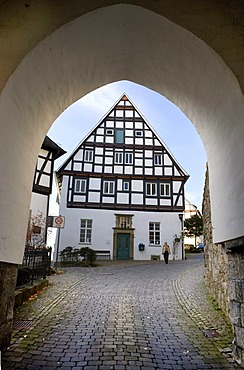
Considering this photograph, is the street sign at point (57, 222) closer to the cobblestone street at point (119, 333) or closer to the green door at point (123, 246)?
the cobblestone street at point (119, 333)

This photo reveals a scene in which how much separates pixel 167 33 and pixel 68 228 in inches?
767

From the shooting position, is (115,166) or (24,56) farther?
(115,166)

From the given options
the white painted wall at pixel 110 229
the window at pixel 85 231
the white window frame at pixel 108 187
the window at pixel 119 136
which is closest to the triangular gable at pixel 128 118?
the window at pixel 119 136

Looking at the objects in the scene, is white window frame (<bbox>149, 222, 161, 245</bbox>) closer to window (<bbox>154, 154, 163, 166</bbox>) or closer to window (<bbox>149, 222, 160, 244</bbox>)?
window (<bbox>149, 222, 160, 244</bbox>)

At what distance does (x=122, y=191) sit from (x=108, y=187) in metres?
1.05

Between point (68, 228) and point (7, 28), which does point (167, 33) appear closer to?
point (7, 28)

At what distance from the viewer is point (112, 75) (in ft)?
16.2

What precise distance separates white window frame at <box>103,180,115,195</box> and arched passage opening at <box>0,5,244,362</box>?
18209 mm

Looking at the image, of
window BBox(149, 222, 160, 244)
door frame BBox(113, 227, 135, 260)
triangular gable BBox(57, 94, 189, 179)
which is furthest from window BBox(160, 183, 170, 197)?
door frame BBox(113, 227, 135, 260)

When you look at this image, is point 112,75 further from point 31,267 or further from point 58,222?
point 58,222

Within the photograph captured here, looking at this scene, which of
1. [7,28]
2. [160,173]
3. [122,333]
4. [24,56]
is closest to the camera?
[7,28]

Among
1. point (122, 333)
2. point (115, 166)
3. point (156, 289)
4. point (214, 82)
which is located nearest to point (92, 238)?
point (115, 166)

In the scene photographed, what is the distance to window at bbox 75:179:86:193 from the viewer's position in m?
22.9

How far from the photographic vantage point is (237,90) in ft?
10.8
